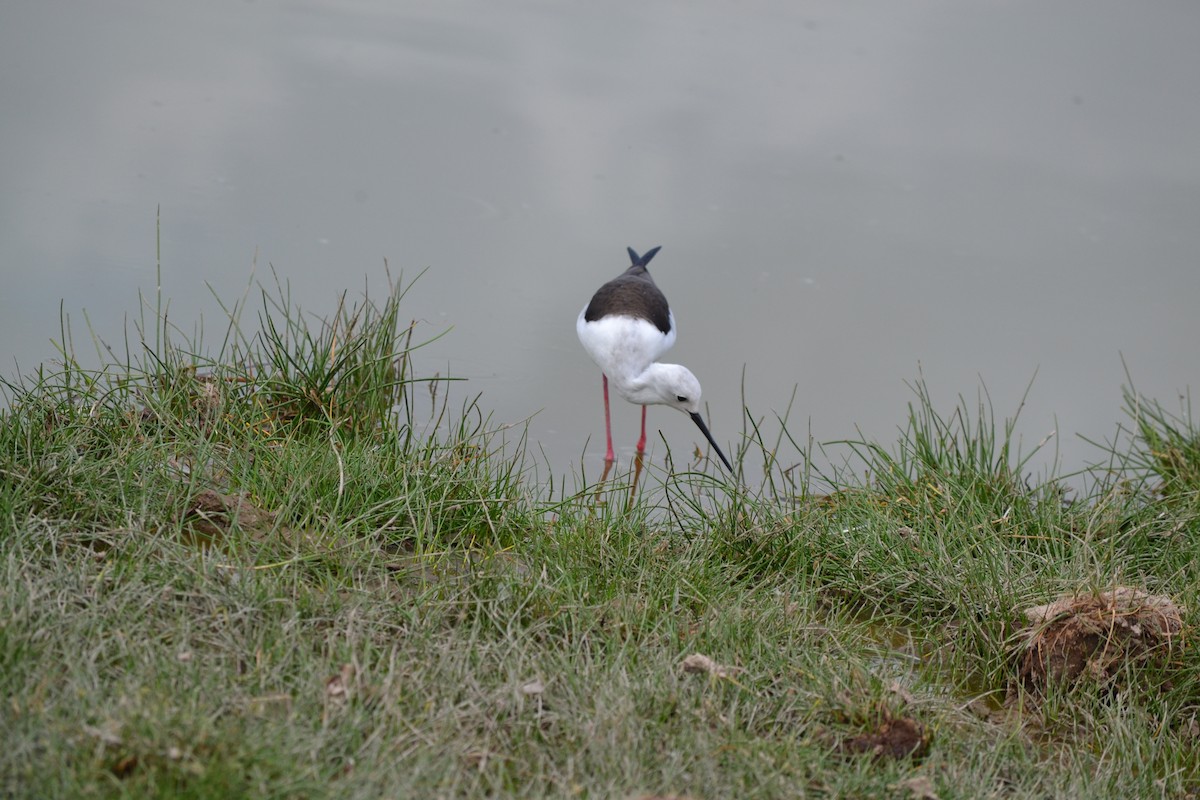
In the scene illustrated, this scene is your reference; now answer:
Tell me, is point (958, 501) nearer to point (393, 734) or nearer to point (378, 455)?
point (378, 455)

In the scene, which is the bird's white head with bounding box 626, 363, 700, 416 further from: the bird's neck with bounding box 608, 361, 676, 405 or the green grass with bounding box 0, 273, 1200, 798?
the green grass with bounding box 0, 273, 1200, 798

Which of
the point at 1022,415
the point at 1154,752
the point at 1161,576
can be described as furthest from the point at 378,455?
the point at 1022,415

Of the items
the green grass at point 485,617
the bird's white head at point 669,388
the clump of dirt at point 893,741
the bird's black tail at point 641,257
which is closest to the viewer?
the green grass at point 485,617

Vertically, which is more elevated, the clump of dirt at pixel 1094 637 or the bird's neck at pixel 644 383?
the bird's neck at pixel 644 383

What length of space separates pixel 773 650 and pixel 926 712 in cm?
36

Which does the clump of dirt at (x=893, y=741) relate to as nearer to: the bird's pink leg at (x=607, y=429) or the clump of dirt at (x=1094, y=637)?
the clump of dirt at (x=1094, y=637)

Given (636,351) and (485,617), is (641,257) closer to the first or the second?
(636,351)

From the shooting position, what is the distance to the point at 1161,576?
11.3 feet

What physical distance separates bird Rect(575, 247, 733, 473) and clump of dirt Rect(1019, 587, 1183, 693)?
1897mm

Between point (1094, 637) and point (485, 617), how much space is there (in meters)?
1.51

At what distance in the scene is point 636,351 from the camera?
4832mm

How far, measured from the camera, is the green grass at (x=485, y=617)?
217 cm

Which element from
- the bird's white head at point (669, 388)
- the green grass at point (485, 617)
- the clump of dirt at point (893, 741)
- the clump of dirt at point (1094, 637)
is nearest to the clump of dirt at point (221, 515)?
the green grass at point (485, 617)

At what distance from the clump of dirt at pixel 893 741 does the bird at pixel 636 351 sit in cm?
224
